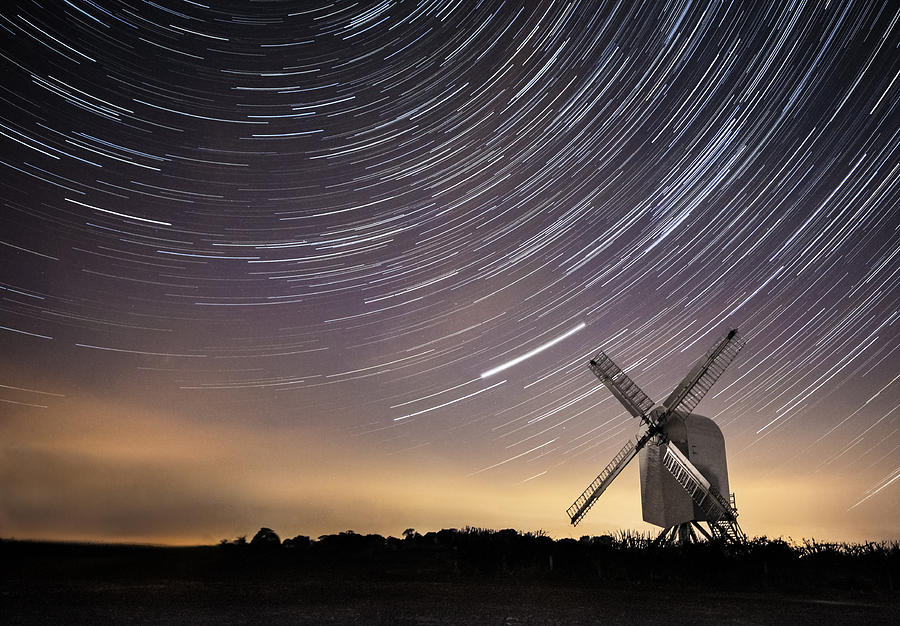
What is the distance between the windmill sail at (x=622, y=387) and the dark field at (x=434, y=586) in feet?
26.8

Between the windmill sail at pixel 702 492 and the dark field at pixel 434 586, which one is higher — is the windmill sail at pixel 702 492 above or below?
above

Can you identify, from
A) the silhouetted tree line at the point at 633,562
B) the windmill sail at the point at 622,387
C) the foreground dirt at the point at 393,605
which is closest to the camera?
the foreground dirt at the point at 393,605

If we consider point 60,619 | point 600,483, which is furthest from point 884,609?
point 60,619

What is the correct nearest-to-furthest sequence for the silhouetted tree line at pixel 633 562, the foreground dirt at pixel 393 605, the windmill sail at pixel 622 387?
the foreground dirt at pixel 393 605 < the silhouetted tree line at pixel 633 562 < the windmill sail at pixel 622 387

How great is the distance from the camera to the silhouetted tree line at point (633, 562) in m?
25.2

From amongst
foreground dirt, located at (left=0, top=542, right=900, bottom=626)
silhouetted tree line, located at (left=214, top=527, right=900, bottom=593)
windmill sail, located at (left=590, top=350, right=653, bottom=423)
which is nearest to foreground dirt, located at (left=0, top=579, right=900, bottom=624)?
foreground dirt, located at (left=0, top=542, right=900, bottom=626)

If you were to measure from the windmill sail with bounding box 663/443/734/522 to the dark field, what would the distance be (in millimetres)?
Result: 1606

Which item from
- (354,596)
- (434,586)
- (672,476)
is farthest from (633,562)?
(354,596)

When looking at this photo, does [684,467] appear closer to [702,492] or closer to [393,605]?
[702,492]

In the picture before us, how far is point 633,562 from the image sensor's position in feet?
86.0

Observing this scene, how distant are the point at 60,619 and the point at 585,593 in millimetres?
15251

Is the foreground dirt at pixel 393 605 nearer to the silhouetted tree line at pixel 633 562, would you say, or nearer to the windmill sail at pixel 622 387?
the silhouetted tree line at pixel 633 562

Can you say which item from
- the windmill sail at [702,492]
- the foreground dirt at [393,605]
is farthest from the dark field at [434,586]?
the windmill sail at [702,492]

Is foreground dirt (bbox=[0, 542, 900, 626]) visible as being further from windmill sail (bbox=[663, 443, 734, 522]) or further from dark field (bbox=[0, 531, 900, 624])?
windmill sail (bbox=[663, 443, 734, 522])
